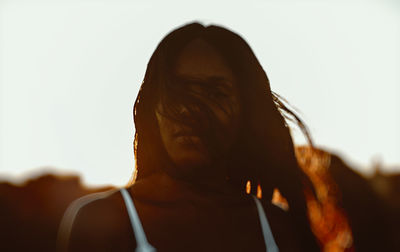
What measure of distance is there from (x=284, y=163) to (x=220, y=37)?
3.06ft

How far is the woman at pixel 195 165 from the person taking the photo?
1.86 meters

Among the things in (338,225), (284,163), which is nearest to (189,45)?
(284,163)

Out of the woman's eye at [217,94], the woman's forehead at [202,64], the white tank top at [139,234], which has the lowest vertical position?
the white tank top at [139,234]

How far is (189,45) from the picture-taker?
7.08ft

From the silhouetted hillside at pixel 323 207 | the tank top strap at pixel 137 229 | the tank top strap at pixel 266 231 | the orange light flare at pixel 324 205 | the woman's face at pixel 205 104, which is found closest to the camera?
the tank top strap at pixel 137 229

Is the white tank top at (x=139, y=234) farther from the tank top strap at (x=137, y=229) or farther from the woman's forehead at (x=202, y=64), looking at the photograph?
the woman's forehead at (x=202, y=64)

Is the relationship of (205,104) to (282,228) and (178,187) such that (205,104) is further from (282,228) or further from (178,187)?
(282,228)

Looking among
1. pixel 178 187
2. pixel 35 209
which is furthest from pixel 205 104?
pixel 35 209

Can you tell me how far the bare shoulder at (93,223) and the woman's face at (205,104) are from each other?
1.14 feet

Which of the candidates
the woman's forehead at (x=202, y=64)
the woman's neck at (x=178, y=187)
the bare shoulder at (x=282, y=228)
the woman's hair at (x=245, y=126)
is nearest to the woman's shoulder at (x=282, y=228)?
the bare shoulder at (x=282, y=228)

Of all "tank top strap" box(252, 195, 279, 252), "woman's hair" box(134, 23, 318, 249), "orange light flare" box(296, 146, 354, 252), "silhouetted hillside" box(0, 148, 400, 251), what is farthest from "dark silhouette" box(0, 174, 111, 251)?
"tank top strap" box(252, 195, 279, 252)

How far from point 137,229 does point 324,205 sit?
63.8 inches

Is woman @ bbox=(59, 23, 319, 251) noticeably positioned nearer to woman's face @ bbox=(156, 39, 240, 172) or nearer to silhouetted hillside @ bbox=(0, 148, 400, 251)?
woman's face @ bbox=(156, 39, 240, 172)

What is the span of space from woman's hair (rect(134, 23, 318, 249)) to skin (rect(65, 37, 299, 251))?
8 cm
